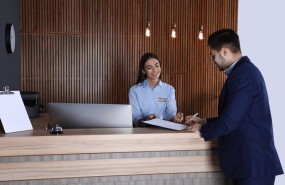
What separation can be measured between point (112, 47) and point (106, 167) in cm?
446

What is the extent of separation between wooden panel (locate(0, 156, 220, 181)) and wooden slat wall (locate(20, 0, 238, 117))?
4285 millimetres

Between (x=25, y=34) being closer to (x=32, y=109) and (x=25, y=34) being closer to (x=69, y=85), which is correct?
(x=69, y=85)

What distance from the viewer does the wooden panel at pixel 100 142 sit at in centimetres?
212

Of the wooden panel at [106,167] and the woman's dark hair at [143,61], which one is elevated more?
the woman's dark hair at [143,61]

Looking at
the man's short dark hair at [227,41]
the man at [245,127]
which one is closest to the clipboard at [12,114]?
the man at [245,127]

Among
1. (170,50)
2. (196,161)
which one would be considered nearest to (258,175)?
(196,161)

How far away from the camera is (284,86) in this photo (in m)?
5.55

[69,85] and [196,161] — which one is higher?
[69,85]

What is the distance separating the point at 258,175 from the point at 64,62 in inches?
195

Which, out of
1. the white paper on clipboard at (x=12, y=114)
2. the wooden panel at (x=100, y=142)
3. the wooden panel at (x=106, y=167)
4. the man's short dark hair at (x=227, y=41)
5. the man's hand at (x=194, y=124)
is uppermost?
the man's short dark hair at (x=227, y=41)

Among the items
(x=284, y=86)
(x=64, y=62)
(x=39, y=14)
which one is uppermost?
(x=39, y=14)

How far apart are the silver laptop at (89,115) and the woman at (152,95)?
1.22m

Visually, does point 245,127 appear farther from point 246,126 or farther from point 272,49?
point 272,49

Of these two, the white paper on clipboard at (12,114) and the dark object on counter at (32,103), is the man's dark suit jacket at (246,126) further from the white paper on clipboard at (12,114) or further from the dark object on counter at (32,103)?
the dark object on counter at (32,103)
